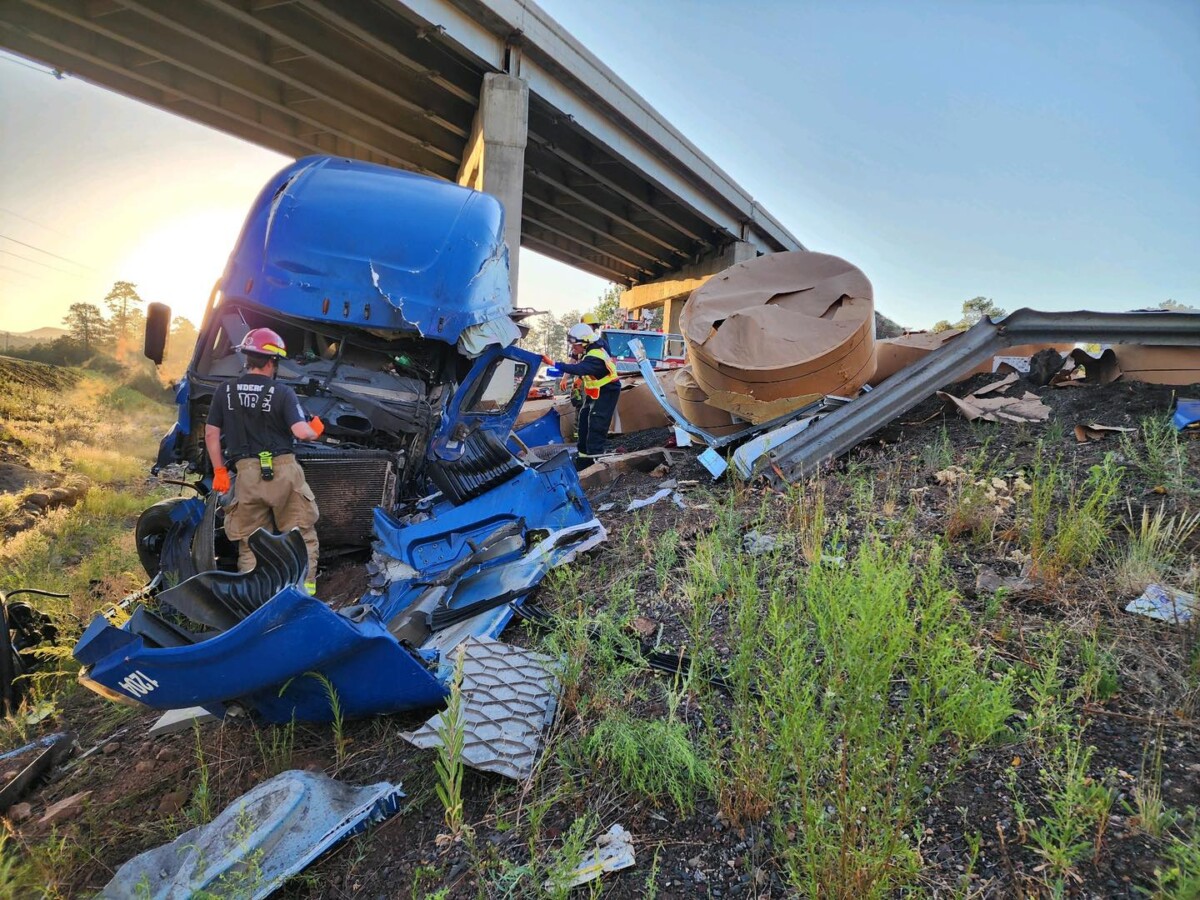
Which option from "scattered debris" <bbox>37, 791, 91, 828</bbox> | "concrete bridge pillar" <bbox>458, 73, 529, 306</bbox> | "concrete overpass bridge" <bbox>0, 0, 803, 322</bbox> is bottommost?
"scattered debris" <bbox>37, 791, 91, 828</bbox>

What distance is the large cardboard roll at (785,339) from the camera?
5344 mm

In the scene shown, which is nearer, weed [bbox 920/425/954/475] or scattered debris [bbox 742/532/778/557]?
scattered debris [bbox 742/532/778/557]

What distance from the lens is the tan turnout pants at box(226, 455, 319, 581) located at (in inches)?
145

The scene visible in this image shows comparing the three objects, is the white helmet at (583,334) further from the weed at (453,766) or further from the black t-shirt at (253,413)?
the weed at (453,766)

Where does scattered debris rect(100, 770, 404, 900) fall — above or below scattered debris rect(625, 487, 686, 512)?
below

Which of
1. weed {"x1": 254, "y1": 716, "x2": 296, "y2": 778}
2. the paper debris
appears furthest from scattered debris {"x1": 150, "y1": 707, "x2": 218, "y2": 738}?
the paper debris

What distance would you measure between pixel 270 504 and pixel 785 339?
420cm

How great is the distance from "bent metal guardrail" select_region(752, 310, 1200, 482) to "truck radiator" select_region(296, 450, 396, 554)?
267cm

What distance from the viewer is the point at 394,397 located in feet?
14.3

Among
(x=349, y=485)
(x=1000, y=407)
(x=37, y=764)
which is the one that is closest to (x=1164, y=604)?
(x=1000, y=407)

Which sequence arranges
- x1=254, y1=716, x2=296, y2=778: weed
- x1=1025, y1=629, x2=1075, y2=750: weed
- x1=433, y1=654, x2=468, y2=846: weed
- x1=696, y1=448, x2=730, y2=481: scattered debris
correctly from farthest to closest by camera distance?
x1=696, y1=448, x2=730, y2=481: scattered debris → x1=254, y1=716, x2=296, y2=778: weed → x1=1025, y1=629, x2=1075, y2=750: weed → x1=433, y1=654, x2=468, y2=846: weed

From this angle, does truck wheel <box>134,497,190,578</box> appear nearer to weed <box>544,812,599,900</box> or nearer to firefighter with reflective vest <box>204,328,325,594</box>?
firefighter with reflective vest <box>204,328,325,594</box>

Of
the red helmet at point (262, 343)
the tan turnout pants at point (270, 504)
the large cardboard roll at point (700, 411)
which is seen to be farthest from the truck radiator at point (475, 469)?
the large cardboard roll at point (700, 411)

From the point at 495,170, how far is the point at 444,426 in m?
9.26
